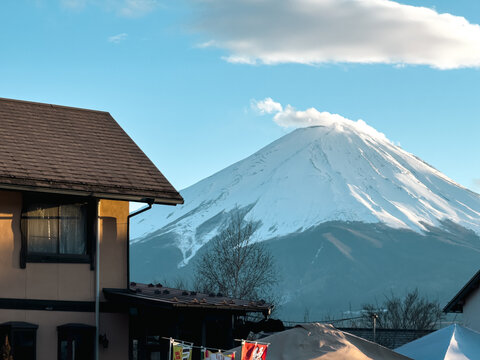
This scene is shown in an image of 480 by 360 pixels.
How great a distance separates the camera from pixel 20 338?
18000 millimetres

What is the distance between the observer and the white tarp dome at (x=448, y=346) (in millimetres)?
19594

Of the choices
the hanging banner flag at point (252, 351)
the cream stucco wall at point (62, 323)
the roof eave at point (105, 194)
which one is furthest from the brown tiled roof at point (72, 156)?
the hanging banner flag at point (252, 351)

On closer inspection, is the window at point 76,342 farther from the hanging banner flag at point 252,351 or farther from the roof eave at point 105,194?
the hanging banner flag at point 252,351

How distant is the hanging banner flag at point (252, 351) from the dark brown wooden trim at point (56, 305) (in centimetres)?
417

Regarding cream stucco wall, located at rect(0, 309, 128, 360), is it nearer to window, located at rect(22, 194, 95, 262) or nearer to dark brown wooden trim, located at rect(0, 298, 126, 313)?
dark brown wooden trim, located at rect(0, 298, 126, 313)

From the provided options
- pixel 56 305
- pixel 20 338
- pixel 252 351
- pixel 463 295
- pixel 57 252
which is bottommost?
pixel 252 351

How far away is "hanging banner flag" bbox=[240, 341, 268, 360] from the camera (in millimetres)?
15805

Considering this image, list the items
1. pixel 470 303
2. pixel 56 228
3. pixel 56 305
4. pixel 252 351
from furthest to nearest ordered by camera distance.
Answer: pixel 470 303, pixel 56 228, pixel 56 305, pixel 252 351

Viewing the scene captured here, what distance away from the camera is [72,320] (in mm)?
18656

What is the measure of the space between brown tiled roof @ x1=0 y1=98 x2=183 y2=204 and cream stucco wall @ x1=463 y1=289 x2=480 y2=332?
56.1 ft

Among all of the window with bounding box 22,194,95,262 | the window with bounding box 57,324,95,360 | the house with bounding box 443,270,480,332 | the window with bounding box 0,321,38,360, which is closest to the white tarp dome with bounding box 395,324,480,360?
the window with bounding box 57,324,95,360

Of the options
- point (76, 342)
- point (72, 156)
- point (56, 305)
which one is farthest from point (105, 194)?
point (76, 342)

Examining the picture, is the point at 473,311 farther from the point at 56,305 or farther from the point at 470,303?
the point at 56,305

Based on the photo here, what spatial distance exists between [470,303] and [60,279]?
20.1 meters
